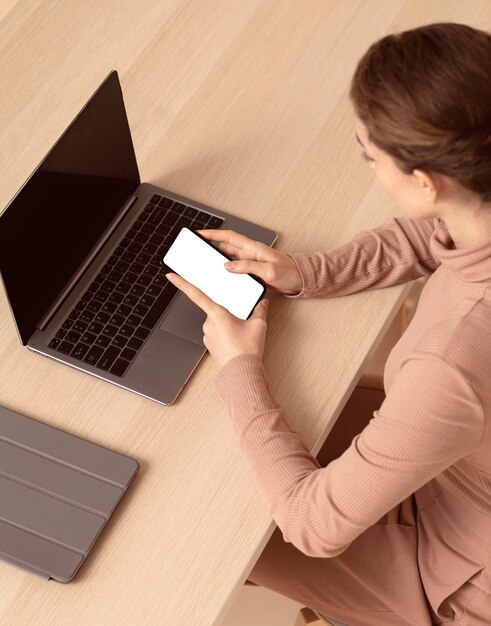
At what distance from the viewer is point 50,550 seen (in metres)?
0.93

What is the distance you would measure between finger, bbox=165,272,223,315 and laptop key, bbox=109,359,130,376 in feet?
0.39

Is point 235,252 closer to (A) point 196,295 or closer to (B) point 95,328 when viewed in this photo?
(A) point 196,295

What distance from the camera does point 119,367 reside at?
3.48 feet

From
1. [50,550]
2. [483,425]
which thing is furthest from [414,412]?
[50,550]

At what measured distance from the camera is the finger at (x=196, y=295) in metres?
1.08

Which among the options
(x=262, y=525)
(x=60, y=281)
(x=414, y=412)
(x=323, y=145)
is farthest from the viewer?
(x=323, y=145)

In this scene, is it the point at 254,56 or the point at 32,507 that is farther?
the point at 254,56

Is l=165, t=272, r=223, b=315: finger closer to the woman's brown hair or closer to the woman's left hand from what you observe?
the woman's left hand

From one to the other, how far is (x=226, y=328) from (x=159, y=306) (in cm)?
12

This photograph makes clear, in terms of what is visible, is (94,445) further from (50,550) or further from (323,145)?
(323,145)

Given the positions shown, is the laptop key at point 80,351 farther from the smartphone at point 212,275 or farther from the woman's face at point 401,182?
the woman's face at point 401,182

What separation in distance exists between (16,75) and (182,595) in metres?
0.86

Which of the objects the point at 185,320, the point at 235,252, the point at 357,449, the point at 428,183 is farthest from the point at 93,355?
the point at 428,183

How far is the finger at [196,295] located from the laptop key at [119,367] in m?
0.12
